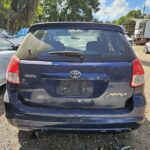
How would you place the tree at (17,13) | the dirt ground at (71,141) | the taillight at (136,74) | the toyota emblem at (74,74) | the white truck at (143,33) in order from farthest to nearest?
the white truck at (143,33) < the tree at (17,13) < the dirt ground at (71,141) < the taillight at (136,74) < the toyota emblem at (74,74)

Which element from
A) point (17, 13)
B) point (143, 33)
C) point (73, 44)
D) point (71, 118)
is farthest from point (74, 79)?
point (143, 33)

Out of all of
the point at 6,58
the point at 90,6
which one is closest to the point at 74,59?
the point at 6,58

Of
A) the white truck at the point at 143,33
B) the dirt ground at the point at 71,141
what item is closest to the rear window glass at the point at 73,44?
the dirt ground at the point at 71,141

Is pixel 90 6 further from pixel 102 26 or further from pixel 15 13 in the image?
pixel 102 26

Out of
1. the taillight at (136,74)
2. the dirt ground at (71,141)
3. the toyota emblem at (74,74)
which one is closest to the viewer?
the toyota emblem at (74,74)

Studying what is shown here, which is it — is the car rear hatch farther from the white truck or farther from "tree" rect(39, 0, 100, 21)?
"tree" rect(39, 0, 100, 21)

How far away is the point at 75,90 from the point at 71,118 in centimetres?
32

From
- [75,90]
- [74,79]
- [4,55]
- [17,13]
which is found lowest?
[17,13]

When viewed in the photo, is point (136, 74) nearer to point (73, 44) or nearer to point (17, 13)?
point (73, 44)

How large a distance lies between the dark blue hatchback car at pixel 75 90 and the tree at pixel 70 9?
205 ft

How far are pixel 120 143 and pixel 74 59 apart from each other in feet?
4.96

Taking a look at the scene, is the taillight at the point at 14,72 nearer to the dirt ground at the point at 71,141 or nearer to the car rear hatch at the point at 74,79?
the car rear hatch at the point at 74,79

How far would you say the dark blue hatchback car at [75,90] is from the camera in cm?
404

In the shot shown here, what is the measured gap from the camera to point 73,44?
4.45 meters
